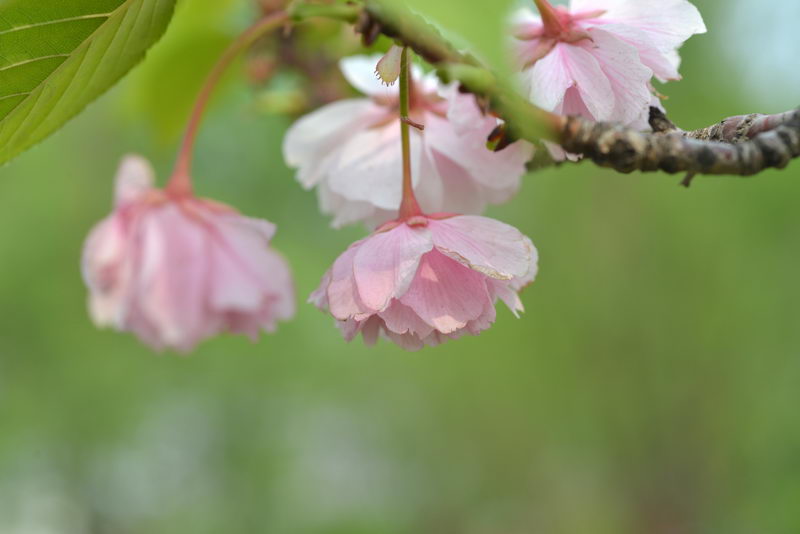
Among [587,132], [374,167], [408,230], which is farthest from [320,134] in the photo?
[587,132]

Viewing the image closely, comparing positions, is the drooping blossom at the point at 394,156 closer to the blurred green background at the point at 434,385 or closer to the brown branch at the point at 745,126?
the brown branch at the point at 745,126

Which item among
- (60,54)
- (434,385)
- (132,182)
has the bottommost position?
(434,385)

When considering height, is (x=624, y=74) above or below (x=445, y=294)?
Answer: above

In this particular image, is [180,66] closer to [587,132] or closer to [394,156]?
[394,156]

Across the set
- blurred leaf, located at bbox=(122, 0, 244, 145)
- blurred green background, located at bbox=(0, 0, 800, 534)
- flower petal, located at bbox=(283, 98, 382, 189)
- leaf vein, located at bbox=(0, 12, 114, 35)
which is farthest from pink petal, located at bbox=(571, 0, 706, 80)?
blurred green background, located at bbox=(0, 0, 800, 534)

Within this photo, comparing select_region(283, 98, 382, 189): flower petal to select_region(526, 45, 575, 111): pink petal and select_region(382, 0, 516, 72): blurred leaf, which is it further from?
select_region(382, 0, 516, 72): blurred leaf

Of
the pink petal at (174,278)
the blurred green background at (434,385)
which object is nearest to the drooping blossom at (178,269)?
the pink petal at (174,278)

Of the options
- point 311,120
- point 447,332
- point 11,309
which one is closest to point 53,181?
point 11,309
